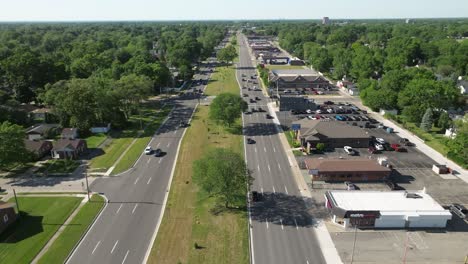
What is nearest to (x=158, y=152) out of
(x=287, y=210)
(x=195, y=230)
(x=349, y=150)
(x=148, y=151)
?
(x=148, y=151)

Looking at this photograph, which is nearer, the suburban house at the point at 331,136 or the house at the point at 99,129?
the suburban house at the point at 331,136

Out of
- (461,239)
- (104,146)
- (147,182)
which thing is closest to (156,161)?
(147,182)

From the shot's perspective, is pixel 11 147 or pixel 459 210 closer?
pixel 459 210

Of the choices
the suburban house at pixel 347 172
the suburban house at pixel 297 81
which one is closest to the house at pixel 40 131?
the suburban house at pixel 347 172

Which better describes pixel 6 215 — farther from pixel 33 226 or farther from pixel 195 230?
pixel 195 230

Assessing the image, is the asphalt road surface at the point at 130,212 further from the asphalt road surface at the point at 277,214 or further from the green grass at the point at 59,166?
the asphalt road surface at the point at 277,214
